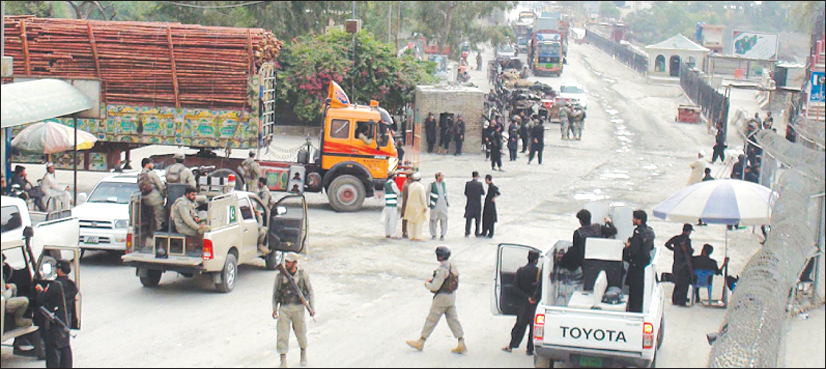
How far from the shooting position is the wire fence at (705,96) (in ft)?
135

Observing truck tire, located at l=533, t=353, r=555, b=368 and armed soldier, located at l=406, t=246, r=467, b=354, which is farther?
armed soldier, located at l=406, t=246, r=467, b=354

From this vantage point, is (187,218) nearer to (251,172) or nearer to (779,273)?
(251,172)

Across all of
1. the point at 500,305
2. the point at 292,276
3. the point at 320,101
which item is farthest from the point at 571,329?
the point at 320,101

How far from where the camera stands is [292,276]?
35.4 feet

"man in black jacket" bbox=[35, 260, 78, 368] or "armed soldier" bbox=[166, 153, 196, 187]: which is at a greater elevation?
"armed soldier" bbox=[166, 153, 196, 187]

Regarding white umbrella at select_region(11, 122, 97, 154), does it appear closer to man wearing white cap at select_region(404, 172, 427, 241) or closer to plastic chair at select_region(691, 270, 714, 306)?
man wearing white cap at select_region(404, 172, 427, 241)

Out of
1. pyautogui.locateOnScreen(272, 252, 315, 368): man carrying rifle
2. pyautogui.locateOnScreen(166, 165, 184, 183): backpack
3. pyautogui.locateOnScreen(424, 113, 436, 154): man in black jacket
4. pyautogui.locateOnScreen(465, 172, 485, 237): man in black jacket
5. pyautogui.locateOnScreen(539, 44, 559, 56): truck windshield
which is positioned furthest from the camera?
pyautogui.locateOnScreen(539, 44, 559, 56): truck windshield

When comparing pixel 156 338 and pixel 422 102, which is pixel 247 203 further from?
pixel 422 102

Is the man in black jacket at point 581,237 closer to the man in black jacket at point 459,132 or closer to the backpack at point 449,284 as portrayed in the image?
the backpack at point 449,284

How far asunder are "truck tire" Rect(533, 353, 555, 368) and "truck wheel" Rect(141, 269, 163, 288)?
21.1ft

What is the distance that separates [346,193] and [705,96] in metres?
31.2

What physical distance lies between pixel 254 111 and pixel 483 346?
477 inches

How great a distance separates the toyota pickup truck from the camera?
14.0 metres

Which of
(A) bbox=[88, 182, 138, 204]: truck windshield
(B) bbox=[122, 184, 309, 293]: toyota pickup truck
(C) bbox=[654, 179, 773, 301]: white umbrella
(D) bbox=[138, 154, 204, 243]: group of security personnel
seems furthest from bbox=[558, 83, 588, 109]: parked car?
(D) bbox=[138, 154, 204, 243]: group of security personnel
